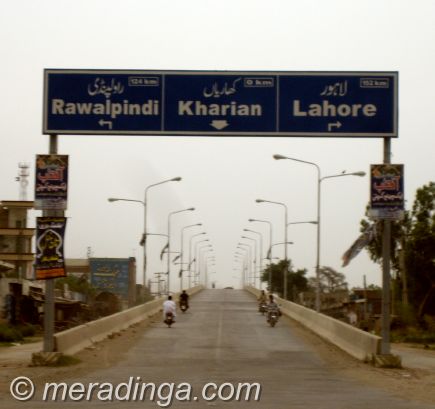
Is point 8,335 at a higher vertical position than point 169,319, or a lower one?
lower

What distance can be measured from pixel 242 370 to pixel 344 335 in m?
8.29

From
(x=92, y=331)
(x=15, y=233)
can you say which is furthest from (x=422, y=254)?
(x=92, y=331)

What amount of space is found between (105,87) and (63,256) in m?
4.37

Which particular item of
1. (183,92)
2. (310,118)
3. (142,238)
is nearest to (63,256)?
(183,92)

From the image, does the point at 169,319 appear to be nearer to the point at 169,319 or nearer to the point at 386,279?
the point at 169,319

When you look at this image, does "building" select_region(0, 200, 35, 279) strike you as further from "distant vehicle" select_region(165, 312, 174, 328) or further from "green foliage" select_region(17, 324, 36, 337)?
"distant vehicle" select_region(165, 312, 174, 328)

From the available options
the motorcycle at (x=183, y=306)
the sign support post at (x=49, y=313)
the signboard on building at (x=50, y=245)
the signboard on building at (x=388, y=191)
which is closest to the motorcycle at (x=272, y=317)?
the motorcycle at (x=183, y=306)

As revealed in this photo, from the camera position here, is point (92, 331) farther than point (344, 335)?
Yes

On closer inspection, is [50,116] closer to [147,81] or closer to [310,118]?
[147,81]

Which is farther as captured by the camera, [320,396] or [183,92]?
[183,92]

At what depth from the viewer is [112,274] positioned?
270ft

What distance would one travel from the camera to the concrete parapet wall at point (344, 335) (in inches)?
955

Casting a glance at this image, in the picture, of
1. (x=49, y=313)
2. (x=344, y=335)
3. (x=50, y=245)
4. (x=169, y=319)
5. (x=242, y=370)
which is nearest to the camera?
(x=242, y=370)

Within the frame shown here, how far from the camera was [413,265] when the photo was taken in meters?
62.0
